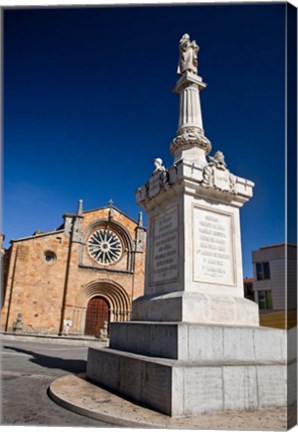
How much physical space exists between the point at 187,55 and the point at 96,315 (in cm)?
2384

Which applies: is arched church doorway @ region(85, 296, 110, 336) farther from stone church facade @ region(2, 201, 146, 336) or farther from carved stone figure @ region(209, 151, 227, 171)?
carved stone figure @ region(209, 151, 227, 171)

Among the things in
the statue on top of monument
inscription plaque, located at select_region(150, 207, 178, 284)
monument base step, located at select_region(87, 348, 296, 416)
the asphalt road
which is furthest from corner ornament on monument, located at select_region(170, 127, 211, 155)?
the asphalt road

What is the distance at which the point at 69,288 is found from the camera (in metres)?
25.8

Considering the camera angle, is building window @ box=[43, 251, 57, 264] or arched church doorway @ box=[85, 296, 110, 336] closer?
building window @ box=[43, 251, 57, 264]

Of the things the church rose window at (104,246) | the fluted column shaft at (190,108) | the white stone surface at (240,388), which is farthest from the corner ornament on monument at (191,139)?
the church rose window at (104,246)

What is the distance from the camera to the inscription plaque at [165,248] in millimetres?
5582

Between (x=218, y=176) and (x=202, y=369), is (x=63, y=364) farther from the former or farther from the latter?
(x=218, y=176)

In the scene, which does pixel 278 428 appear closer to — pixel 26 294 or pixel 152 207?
pixel 152 207

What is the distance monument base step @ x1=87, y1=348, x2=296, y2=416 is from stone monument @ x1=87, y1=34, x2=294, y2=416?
0.03ft

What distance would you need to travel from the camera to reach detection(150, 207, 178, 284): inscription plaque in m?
5.58

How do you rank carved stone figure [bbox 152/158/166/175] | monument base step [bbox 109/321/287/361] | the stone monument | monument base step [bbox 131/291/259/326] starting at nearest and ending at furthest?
the stone monument → monument base step [bbox 109/321/287/361] → monument base step [bbox 131/291/259/326] → carved stone figure [bbox 152/158/166/175]

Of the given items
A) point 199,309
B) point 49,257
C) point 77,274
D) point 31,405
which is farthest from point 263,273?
point 49,257

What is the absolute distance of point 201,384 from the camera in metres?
3.89

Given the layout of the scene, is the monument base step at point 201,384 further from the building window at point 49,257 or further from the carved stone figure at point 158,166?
the building window at point 49,257
